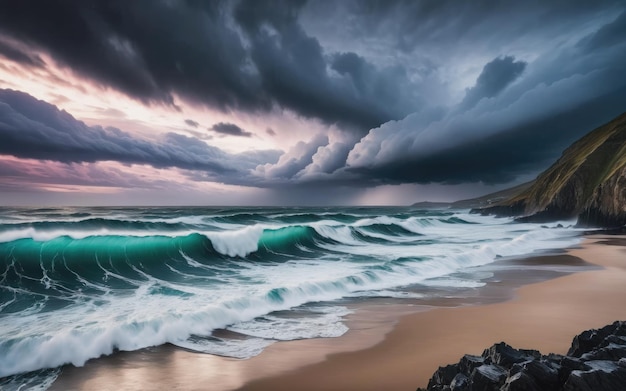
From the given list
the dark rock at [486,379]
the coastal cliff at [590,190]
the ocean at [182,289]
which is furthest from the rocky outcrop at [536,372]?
the coastal cliff at [590,190]

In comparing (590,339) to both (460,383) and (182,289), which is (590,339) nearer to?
(460,383)

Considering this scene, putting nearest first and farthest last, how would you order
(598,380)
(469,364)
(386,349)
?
(598,380) < (469,364) < (386,349)

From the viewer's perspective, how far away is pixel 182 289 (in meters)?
11.5

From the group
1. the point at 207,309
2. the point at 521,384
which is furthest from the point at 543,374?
the point at 207,309

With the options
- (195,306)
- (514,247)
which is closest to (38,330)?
(195,306)

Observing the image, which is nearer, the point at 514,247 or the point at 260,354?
the point at 260,354

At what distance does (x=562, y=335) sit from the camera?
6848mm

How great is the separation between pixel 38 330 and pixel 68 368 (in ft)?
6.57

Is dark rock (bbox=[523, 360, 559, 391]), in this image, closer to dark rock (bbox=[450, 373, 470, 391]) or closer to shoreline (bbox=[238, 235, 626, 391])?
dark rock (bbox=[450, 373, 470, 391])

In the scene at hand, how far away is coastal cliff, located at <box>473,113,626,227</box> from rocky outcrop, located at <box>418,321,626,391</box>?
122 ft

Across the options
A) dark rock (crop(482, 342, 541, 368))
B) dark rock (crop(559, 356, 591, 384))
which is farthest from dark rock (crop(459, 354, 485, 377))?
dark rock (crop(559, 356, 591, 384))

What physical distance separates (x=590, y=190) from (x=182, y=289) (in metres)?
50.0

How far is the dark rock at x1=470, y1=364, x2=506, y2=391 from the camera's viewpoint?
3.62 m

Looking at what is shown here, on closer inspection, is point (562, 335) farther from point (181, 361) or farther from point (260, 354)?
point (181, 361)
